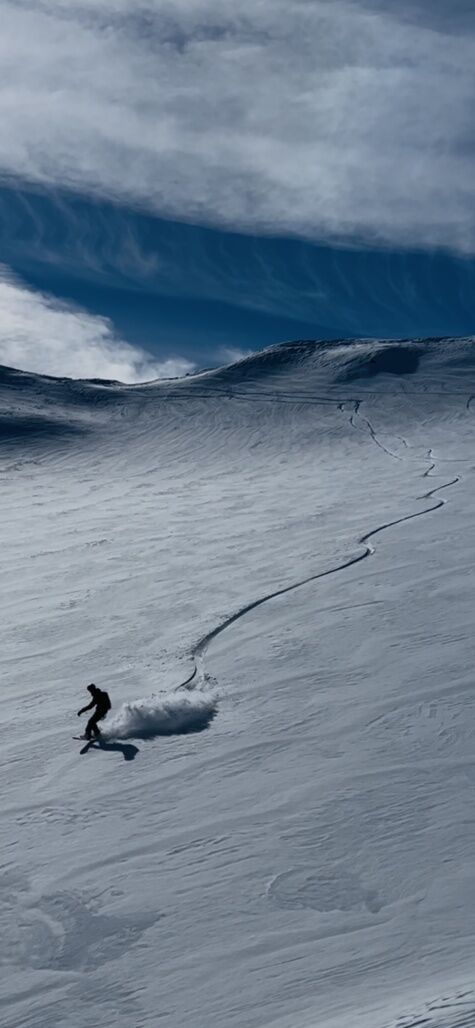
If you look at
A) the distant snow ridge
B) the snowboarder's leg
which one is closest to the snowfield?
the distant snow ridge

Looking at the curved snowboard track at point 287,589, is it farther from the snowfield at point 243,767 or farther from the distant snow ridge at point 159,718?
the distant snow ridge at point 159,718

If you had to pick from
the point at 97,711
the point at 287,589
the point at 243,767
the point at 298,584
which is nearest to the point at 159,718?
the point at 97,711

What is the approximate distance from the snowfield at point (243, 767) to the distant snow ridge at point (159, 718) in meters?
0.03

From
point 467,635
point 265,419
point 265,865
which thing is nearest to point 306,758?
point 265,865

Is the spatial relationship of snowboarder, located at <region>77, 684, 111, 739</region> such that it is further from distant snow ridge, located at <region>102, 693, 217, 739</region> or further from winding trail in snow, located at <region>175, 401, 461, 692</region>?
winding trail in snow, located at <region>175, 401, 461, 692</region>

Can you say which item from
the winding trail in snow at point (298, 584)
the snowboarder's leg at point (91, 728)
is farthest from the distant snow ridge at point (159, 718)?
the winding trail in snow at point (298, 584)

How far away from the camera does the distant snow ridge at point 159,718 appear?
1377cm

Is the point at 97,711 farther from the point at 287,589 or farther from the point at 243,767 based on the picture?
the point at 287,589

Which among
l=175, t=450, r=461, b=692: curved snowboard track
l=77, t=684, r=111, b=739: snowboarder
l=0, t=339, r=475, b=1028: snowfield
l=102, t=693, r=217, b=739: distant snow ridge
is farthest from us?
l=175, t=450, r=461, b=692: curved snowboard track

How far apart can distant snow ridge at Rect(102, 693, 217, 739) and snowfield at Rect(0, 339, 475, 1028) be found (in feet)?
0.11

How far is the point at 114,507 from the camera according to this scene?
32562 millimetres

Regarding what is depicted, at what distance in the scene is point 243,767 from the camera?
12539 mm

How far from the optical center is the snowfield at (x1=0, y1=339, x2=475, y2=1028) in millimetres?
8820

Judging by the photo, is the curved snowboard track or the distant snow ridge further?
the curved snowboard track
